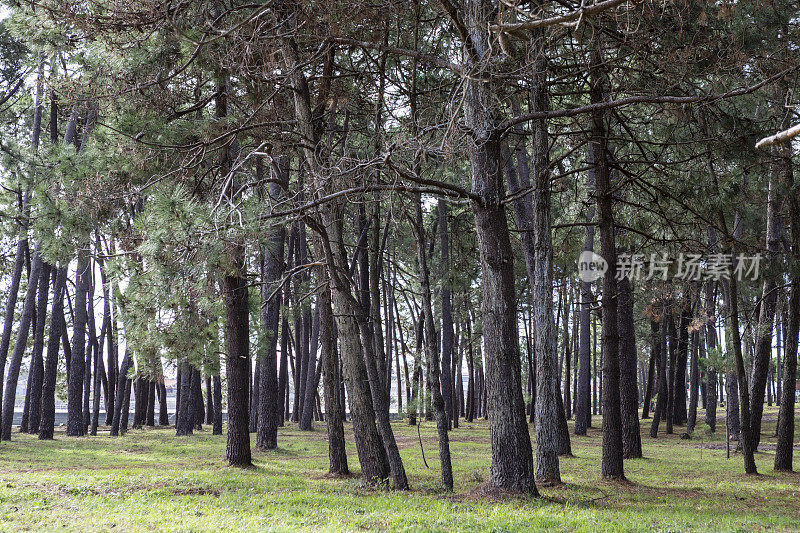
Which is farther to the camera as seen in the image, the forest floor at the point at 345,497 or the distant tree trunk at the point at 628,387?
the distant tree trunk at the point at 628,387

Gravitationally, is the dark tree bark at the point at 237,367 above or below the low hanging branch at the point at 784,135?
below

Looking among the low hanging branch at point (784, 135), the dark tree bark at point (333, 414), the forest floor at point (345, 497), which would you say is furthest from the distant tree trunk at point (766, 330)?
the low hanging branch at point (784, 135)

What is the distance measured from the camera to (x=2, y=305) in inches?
995

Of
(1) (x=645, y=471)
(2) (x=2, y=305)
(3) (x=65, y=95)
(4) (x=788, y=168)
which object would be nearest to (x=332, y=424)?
(1) (x=645, y=471)

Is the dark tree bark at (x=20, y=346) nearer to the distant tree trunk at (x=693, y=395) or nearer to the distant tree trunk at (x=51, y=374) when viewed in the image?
the distant tree trunk at (x=51, y=374)

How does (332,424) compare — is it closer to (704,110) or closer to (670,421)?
(704,110)

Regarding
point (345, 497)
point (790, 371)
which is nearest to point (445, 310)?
point (790, 371)

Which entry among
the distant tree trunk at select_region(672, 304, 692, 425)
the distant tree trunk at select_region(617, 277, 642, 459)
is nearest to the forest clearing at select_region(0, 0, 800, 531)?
the distant tree trunk at select_region(617, 277, 642, 459)

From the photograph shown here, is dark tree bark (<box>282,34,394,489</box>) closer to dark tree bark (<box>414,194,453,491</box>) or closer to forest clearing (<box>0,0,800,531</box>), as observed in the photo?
forest clearing (<box>0,0,800,531</box>)

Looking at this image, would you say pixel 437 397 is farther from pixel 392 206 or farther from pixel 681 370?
pixel 681 370

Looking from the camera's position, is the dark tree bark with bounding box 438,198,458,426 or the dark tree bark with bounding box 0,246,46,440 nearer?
the dark tree bark with bounding box 0,246,46,440

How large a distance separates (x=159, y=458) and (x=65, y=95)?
24.9 feet

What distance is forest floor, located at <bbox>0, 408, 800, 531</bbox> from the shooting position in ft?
20.4

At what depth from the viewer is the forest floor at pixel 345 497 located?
6.22 m
